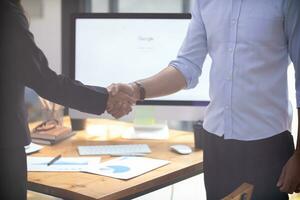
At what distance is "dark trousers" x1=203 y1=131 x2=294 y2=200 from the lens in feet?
4.78

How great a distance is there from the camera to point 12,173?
1.49m

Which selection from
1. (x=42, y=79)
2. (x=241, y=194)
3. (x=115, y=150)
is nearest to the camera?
(x=241, y=194)

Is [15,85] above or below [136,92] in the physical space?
above

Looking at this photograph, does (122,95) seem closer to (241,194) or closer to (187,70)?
(187,70)

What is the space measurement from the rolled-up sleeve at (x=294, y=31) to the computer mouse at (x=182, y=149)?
757mm

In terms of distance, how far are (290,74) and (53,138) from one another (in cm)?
111

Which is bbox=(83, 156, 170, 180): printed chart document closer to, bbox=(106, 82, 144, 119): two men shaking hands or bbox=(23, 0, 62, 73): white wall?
bbox=(106, 82, 144, 119): two men shaking hands

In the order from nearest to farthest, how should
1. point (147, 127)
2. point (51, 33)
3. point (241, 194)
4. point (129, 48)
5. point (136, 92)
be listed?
point (241, 194) → point (136, 92) → point (129, 48) → point (147, 127) → point (51, 33)

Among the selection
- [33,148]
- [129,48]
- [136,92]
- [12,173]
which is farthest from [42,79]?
[129,48]

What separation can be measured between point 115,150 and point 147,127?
A: 37 centimetres

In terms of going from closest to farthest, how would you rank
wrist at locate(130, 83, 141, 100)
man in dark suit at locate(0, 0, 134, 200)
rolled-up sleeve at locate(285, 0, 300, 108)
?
rolled-up sleeve at locate(285, 0, 300, 108), man in dark suit at locate(0, 0, 134, 200), wrist at locate(130, 83, 141, 100)

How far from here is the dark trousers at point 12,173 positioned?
1.48 m

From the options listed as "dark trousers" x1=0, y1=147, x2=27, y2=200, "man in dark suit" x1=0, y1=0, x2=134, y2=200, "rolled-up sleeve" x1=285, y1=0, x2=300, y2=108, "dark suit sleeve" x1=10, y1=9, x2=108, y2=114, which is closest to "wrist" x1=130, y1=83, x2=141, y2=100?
"dark suit sleeve" x1=10, y1=9, x2=108, y2=114

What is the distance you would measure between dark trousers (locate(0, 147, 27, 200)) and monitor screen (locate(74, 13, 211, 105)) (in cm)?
82
